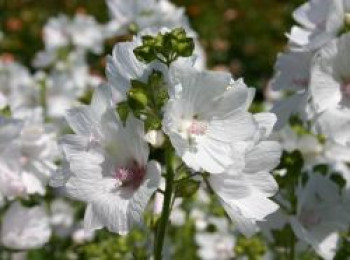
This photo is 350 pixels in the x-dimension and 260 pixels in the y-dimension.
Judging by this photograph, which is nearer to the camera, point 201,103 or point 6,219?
→ point 201,103

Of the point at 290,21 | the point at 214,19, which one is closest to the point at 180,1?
the point at 214,19

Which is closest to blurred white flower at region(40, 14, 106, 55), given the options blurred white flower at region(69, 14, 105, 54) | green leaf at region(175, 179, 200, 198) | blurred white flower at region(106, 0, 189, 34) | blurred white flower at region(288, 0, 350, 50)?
blurred white flower at region(69, 14, 105, 54)

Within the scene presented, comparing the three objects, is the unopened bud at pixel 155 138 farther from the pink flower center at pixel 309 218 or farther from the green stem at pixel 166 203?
the pink flower center at pixel 309 218

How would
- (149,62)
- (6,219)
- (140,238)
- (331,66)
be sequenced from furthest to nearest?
(6,219)
(140,238)
(331,66)
(149,62)

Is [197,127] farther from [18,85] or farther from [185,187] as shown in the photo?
[18,85]

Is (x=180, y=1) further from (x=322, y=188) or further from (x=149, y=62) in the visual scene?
(x=149, y=62)

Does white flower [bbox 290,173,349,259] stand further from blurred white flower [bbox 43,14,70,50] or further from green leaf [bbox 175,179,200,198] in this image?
blurred white flower [bbox 43,14,70,50]

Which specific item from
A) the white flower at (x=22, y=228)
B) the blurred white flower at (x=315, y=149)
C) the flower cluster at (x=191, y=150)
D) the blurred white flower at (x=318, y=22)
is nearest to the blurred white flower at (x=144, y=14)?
the flower cluster at (x=191, y=150)
